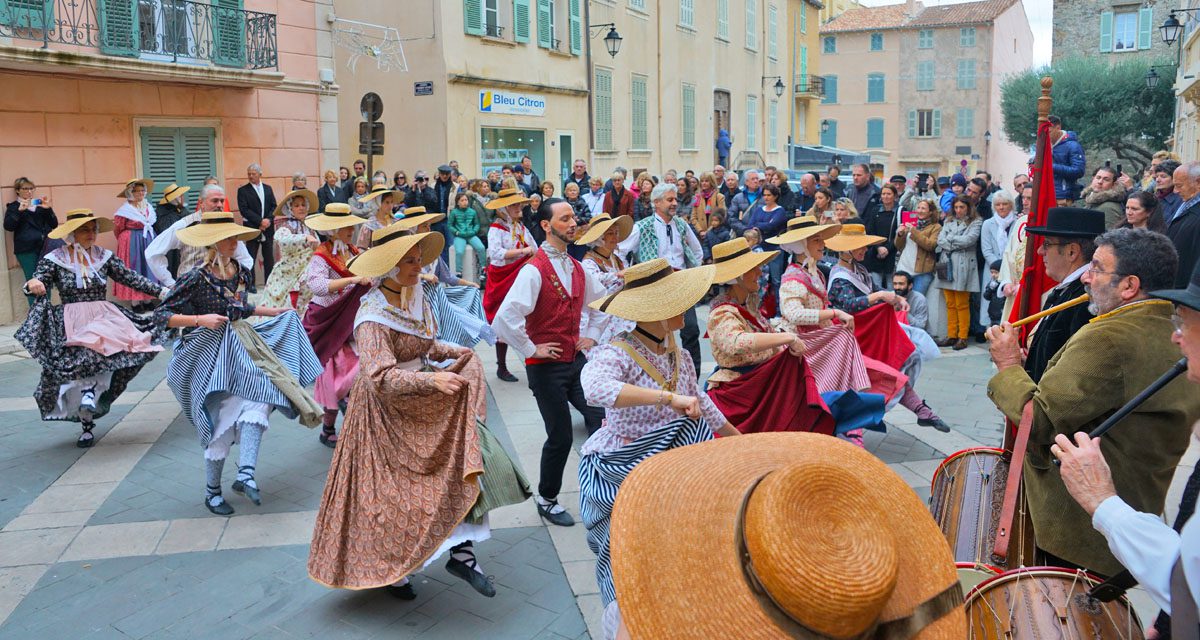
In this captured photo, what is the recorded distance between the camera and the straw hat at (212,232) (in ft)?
20.9

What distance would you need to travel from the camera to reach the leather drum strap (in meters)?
3.53

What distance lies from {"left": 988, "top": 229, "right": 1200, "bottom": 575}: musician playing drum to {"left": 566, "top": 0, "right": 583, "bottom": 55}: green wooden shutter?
21.9 metres

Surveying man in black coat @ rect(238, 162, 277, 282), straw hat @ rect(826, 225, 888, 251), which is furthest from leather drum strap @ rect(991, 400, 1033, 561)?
man in black coat @ rect(238, 162, 277, 282)

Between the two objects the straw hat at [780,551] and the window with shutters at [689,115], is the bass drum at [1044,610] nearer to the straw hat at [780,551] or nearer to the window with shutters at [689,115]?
the straw hat at [780,551]

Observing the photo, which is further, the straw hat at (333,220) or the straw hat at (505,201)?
the straw hat at (505,201)

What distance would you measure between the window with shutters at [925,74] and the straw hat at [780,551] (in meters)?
56.0

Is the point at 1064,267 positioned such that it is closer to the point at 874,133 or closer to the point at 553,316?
the point at 553,316

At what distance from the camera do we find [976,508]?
12.9 ft

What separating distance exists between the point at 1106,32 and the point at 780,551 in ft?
159

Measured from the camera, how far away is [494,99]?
21.9 m

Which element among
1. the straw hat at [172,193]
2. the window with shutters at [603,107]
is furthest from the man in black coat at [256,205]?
the window with shutters at [603,107]

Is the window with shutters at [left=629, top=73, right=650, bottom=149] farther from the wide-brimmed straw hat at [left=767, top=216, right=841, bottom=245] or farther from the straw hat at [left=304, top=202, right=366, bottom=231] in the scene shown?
the wide-brimmed straw hat at [left=767, top=216, right=841, bottom=245]

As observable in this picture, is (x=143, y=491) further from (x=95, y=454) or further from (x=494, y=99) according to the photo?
(x=494, y=99)

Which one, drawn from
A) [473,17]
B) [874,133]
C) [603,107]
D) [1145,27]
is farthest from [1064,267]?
[874,133]
